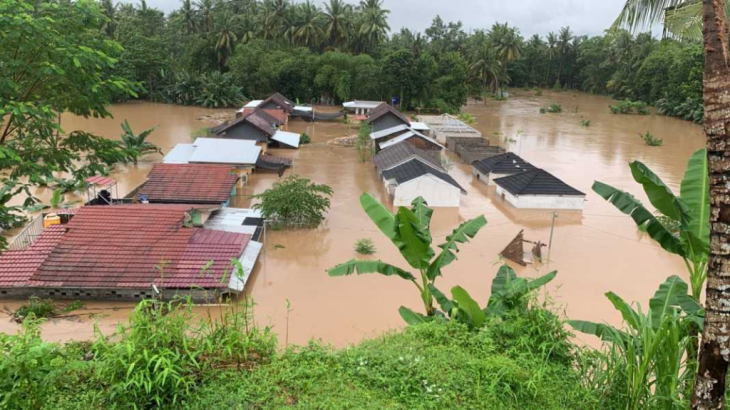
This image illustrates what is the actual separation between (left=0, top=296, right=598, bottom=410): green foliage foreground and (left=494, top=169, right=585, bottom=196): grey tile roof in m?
15.4

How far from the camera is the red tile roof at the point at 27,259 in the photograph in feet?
39.9

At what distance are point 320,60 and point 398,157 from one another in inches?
1038

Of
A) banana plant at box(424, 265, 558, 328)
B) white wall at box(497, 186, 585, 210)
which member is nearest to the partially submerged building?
white wall at box(497, 186, 585, 210)

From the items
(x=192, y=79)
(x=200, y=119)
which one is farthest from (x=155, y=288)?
(x=192, y=79)

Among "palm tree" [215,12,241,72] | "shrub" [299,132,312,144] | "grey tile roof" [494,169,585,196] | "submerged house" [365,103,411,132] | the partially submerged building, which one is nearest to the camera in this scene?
"grey tile roof" [494,169,585,196]

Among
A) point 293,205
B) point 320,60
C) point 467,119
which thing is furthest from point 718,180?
point 320,60

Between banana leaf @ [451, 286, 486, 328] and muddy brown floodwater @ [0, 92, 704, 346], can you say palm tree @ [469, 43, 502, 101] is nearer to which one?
muddy brown floodwater @ [0, 92, 704, 346]

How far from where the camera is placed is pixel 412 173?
21.2 m

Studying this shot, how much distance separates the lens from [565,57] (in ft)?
242

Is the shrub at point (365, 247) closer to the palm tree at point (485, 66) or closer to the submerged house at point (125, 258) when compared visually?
the submerged house at point (125, 258)

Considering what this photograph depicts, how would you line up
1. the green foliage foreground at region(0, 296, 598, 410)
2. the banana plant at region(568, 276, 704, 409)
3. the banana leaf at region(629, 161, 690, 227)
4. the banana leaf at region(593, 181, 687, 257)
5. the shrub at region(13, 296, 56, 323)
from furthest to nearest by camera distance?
the shrub at region(13, 296, 56, 323) → the banana leaf at region(593, 181, 687, 257) → the banana leaf at region(629, 161, 690, 227) → the banana plant at region(568, 276, 704, 409) → the green foliage foreground at region(0, 296, 598, 410)

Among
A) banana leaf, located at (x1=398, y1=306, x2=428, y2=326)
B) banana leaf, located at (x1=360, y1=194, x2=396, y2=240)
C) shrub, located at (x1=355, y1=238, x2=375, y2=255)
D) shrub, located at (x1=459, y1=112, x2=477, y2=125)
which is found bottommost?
→ shrub, located at (x1=355, y1=238, x2=375, y2=255)

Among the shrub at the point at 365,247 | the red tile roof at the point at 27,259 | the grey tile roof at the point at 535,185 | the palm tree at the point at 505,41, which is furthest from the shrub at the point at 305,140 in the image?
the palm tree at the point at 505,41

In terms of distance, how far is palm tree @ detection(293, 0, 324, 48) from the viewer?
52.3m
